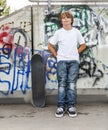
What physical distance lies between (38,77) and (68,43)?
2.84ft

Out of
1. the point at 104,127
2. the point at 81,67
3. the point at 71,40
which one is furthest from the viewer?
the point at 81,67

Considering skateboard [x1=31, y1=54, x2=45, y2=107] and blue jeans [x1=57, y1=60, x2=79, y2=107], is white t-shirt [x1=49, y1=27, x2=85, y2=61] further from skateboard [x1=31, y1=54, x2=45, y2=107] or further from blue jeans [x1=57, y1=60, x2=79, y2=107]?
skateboard [x1=31, y1=54, x2=45, y2=107]

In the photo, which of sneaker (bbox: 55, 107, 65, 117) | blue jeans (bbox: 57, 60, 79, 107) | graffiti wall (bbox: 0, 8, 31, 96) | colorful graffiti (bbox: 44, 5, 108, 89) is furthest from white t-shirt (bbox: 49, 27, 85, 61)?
sneaker (bbox: 55, 107, 65, 117)

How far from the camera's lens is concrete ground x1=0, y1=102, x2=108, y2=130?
271 inches

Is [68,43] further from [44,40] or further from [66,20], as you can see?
[44,40]

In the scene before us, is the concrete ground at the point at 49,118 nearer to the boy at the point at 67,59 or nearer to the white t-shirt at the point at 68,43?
the boy at the point at 67,59

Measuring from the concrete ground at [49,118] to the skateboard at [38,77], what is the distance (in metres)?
0.24

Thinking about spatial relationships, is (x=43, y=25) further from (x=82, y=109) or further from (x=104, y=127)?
(x=104, y=127)

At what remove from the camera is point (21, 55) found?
8125 mm

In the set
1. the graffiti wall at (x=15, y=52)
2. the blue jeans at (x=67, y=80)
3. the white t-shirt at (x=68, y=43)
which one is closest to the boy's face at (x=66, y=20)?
the white t-shirt at (x=68, y=43)

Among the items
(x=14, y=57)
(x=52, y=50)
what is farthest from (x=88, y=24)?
(x=14, y=57)

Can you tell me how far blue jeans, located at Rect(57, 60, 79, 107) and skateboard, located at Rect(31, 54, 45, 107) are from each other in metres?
0.39

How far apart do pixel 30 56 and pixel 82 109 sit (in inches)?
52.4

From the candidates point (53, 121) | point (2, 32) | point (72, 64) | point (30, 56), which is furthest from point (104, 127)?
point (2, 32)
